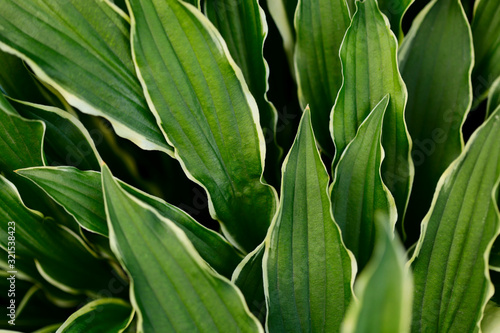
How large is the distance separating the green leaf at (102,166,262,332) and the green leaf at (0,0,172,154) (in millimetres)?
128

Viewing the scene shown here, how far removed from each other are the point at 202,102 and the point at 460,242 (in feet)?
0.80

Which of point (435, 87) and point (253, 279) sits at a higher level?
point (435, 87)

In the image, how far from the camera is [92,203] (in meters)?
0.46

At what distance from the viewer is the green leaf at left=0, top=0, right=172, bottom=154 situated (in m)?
0.43

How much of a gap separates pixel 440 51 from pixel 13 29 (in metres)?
0.40

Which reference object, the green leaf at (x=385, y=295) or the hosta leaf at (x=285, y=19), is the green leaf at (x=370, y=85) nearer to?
the hosta leaf at (x=285, y=19)

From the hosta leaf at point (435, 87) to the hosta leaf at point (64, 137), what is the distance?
1.06 ft

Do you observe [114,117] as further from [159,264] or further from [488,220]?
[488,220]

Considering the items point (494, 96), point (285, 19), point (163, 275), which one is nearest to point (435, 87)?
point (494, 96)

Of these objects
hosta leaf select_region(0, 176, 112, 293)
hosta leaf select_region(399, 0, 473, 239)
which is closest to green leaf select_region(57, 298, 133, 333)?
hosta leaf select_region(0, 176, 112, 293)

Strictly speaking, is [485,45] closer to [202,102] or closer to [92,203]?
[202,102]

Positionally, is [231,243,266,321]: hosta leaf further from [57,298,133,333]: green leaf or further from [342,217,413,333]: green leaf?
[342,217,413,333]: green leaf

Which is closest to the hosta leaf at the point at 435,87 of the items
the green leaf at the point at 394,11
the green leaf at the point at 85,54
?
the green leaf at the point at 394,11

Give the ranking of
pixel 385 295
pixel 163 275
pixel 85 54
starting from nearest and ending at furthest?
pixel 385 295 → pixel 163 275 → pixel 85 54
